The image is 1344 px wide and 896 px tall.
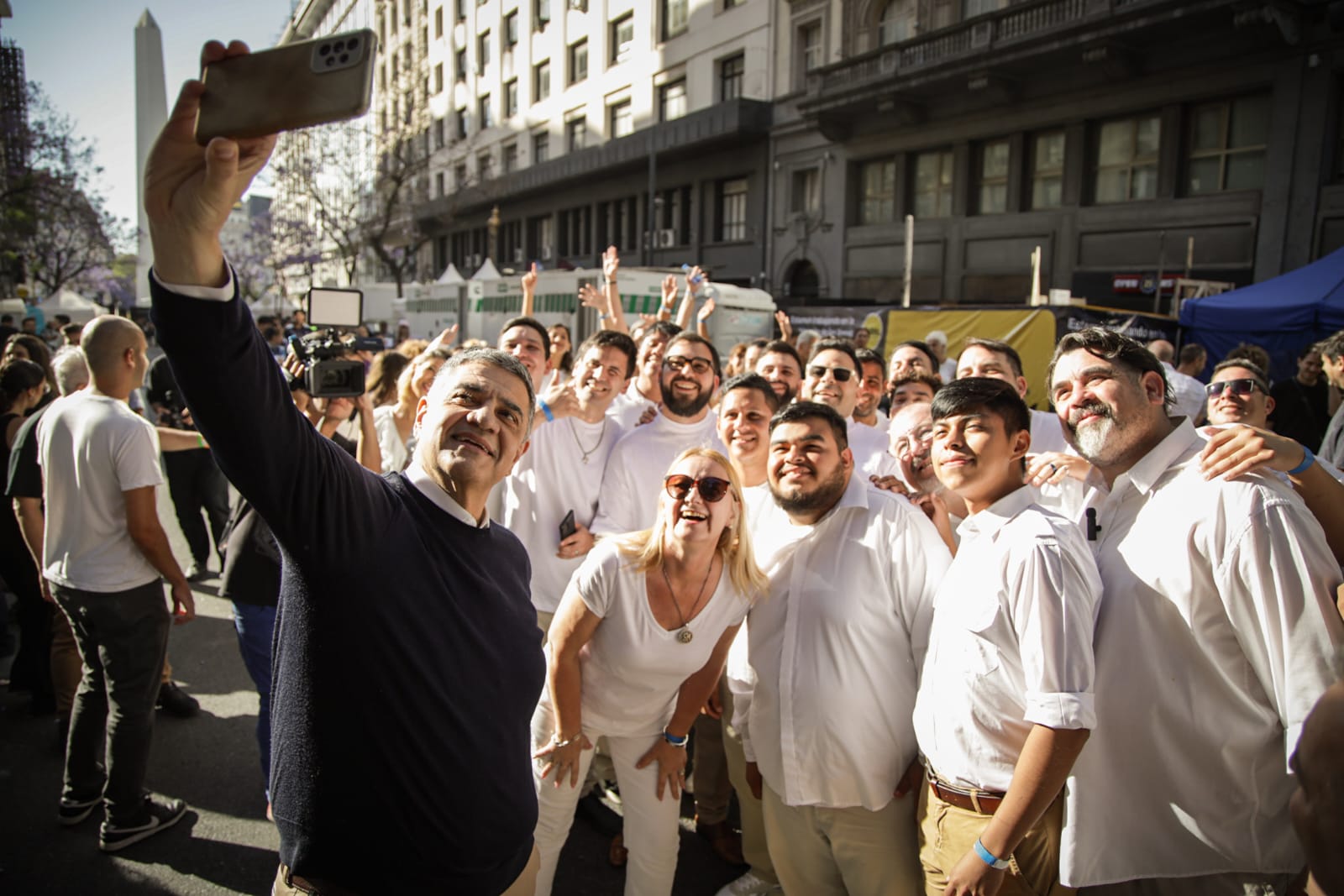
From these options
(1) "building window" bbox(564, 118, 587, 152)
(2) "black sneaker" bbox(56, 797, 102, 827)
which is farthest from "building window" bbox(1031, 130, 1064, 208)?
(2) "black sneaker" bbox(56, 797, 102, 827)

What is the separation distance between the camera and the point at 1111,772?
2094 mm

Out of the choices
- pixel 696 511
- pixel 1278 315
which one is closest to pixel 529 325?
pixel 696 511

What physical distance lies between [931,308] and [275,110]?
12211mm

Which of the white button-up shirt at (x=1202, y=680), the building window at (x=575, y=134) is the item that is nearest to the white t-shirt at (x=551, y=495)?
the white button-up shirt at (x=1202, y=680)

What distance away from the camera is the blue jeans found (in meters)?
3.27

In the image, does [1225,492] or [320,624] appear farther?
[1225,492]

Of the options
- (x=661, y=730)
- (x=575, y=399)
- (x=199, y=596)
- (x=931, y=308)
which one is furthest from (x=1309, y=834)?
(x=931, y=308)

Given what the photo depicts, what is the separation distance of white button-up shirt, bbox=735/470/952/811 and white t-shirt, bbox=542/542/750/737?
22 cm

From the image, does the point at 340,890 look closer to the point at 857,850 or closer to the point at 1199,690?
the point at 857,850

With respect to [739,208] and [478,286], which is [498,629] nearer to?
[478,286]

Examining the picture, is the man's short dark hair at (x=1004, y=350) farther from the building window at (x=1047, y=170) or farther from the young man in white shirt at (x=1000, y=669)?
the building window at (x=1047, y=170)

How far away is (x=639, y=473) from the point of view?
3846mm

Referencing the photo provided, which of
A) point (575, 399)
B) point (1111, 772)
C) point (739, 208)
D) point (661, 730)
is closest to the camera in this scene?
point (1111, 772)

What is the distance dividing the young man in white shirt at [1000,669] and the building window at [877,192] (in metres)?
20.9
